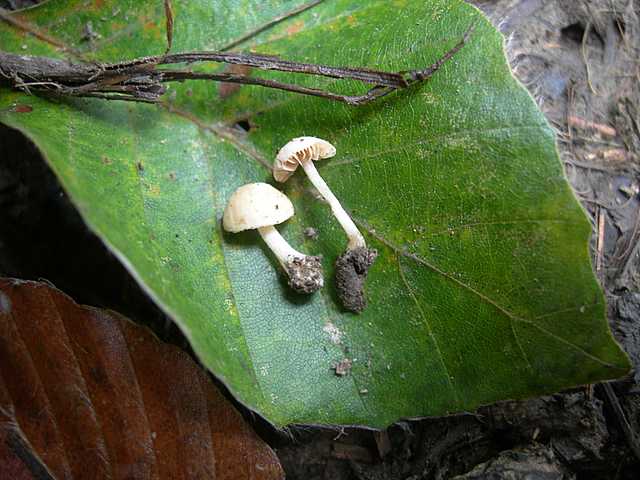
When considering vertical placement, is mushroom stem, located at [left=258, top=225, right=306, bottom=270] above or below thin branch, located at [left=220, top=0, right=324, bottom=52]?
below

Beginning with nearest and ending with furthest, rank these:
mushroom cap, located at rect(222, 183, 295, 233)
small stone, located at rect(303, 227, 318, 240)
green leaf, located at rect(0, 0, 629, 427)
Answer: green leaf, located at rect(0, 0, 629, 427) → mushroom cap, located at rect(222, 183, 295, 233) → small stone, located at rect(303, 227, 318, 240)

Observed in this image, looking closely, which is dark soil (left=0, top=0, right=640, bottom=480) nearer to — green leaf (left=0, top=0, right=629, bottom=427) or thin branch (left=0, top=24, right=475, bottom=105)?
green leaf (left=0, top=0, right=629, bottom=427)

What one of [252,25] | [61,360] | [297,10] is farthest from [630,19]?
[61,360]

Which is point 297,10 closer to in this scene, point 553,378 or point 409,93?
point 409,93

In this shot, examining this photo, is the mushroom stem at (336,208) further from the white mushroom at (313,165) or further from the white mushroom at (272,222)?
the white mushroom at (272,222)

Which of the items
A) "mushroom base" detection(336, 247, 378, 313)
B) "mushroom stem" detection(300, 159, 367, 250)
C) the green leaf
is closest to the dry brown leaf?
the green leaf

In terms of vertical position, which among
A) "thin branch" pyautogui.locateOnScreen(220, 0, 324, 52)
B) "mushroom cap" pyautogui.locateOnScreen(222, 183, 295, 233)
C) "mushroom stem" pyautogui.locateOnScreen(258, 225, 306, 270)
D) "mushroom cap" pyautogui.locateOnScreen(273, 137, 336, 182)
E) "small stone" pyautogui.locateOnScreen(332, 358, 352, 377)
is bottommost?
"small stone" pyautogui.locateOnScreen(332, 358, 352, 377)

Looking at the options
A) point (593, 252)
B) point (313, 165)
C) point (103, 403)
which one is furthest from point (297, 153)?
point (593, 252)
